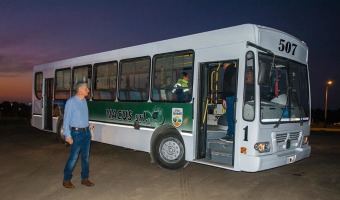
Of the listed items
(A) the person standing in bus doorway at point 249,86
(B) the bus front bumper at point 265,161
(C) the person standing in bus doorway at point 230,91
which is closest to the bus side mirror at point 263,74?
(A) the person standing in bus doorway at point 249,86

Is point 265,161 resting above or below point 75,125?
below

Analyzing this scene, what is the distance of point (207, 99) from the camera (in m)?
7.61

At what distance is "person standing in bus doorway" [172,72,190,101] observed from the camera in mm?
7754

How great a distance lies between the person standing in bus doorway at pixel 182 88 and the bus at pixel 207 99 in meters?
0.02

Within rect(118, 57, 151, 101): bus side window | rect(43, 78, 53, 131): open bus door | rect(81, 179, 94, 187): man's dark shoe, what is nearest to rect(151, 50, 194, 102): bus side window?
rect(118, 57, 151, 101): bus side window

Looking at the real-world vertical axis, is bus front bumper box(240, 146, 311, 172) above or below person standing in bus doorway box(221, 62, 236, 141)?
below

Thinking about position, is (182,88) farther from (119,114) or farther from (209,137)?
(119,114)

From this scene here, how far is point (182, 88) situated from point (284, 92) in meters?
2.29

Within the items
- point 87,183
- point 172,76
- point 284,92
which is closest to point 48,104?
point 172,76

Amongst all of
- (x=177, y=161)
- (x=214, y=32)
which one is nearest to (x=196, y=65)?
(x=214, y=32)

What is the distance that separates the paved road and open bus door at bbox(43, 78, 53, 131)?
3.31 metres

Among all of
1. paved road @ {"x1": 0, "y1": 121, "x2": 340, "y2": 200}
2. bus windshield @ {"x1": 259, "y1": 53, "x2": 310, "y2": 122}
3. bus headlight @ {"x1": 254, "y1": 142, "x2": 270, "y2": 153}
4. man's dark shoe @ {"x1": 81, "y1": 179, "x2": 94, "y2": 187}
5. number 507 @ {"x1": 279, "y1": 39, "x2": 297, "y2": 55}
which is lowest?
paved road @ {"x1": 0, "y1": 121, "x2": 340, "y2": 200}

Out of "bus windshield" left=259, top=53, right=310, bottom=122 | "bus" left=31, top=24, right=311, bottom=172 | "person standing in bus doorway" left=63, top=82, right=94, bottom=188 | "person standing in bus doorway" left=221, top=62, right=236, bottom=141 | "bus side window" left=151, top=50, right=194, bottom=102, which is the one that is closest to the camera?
"person standing in bus doorway" left=63, top=82, right=94, bottom=188

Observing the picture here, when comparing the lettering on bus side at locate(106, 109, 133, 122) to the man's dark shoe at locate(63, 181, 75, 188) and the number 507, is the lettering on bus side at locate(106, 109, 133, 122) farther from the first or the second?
the number 507
